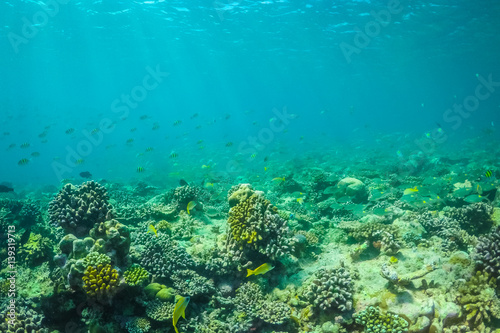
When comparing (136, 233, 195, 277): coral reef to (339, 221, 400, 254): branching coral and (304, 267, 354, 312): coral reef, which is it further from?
(339, 221, 400, 254): branching coral

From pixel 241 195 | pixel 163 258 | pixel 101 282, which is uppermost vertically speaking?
pixel 101 282

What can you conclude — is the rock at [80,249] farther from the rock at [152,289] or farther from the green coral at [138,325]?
the green coral at [138,325]

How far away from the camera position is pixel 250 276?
676 cm

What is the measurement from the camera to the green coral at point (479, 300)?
5043 mm

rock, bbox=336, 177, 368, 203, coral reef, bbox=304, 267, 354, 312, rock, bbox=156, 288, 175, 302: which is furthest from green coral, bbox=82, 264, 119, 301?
rock, bbox=336, 177, 368, 203

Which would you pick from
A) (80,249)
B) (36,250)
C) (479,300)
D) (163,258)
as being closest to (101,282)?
(80,249)

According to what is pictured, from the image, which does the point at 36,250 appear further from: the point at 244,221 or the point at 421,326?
the point at 421,326

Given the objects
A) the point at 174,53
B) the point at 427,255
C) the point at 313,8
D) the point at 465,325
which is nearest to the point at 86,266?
the point at 465,325

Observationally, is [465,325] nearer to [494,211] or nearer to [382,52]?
[494,211]

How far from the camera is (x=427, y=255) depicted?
6.79 m

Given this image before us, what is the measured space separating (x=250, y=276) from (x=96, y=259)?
3.42 m

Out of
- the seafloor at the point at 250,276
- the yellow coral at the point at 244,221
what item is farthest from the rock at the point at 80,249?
the yellow coral at the point at 244,221

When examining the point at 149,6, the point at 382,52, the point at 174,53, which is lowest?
the point at 382,52

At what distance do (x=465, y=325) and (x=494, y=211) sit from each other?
5.19 metres
